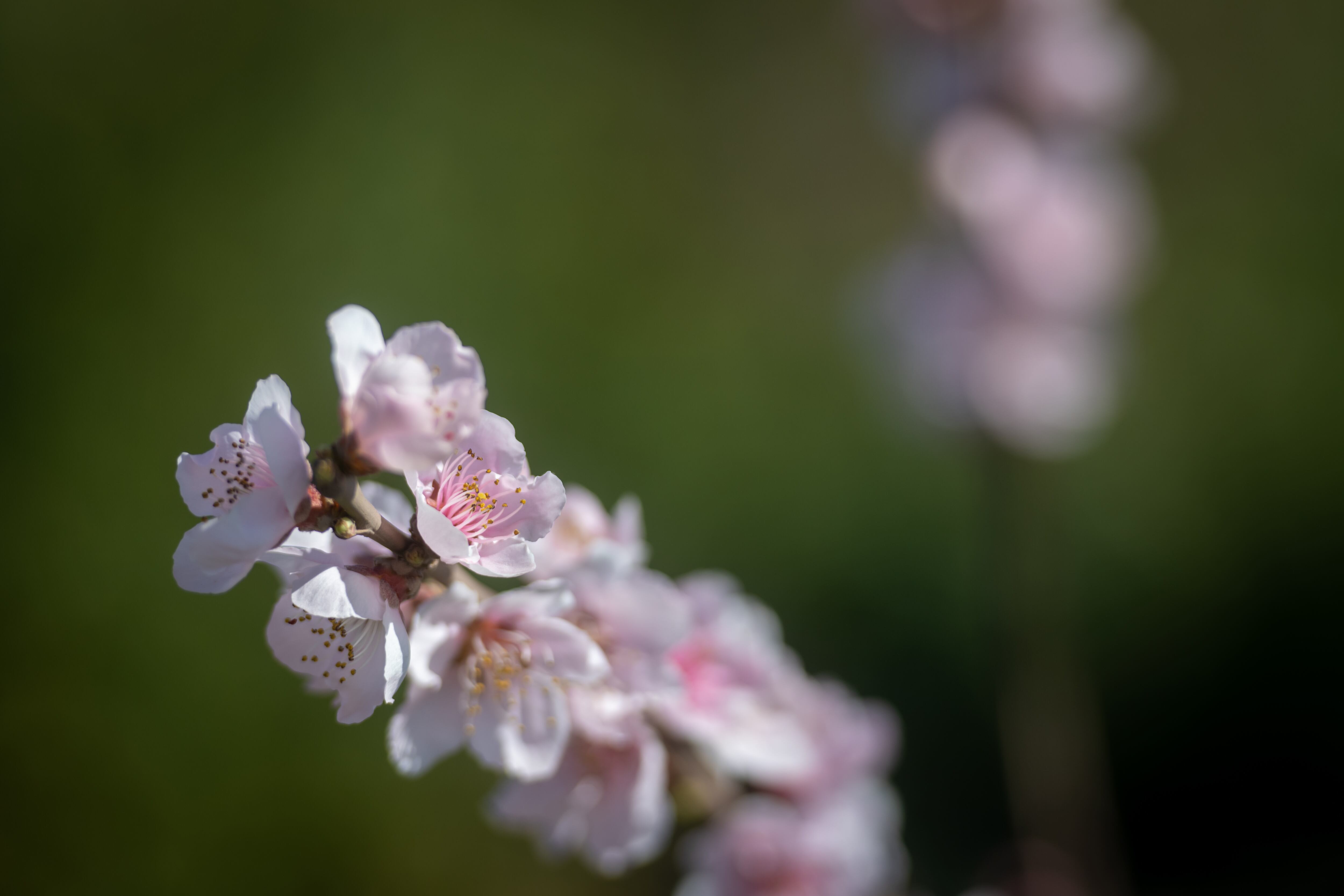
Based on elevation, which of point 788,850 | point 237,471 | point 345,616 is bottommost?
point 788,850

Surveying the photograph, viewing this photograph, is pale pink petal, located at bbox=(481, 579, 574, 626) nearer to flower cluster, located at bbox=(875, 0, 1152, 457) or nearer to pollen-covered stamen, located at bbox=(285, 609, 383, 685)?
pollen-covered stamen, located at bbox=(285, 609, 383, 685)

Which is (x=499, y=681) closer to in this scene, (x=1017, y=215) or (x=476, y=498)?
(x=476, y=498)

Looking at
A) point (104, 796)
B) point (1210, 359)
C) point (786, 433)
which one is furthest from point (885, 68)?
point (104, 796)

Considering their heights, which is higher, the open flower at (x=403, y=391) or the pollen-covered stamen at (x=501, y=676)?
the open flower at (x=403, y=391)

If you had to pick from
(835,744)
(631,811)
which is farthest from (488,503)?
(835,744)

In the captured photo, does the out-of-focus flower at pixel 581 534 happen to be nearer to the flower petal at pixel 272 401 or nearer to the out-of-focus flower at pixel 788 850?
the flower petal at pixel 272 401

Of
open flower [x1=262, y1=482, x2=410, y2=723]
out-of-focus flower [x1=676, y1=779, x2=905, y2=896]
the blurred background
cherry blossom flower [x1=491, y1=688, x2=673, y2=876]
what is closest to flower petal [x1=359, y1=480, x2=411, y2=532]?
open flower [x1=262, y1=482, x2=410, y2=723]

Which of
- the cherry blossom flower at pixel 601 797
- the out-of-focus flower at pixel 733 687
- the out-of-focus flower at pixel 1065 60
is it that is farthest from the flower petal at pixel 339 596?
the out-of-focus flower at pixel 1065 60
